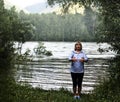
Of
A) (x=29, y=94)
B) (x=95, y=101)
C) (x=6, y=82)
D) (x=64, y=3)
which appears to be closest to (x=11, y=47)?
(x=6, y=82)

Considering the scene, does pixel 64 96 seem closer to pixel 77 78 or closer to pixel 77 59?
pixel 77 78

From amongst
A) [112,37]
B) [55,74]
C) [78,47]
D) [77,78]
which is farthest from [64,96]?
[55,74]

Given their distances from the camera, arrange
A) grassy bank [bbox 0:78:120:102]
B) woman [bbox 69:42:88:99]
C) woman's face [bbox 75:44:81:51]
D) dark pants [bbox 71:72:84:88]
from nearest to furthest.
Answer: grassy bank [bbox 0:78:120:102]
woman's face [bbox 75:44:81:51]
woman [bbox 69:42:88:99]
dark pants [bbox 71:72:84:88]

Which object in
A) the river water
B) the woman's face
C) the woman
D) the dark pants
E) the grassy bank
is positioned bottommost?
the river water

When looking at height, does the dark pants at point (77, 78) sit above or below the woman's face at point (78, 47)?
below

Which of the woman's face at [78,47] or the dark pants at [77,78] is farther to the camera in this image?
the dark pants at [77,78]

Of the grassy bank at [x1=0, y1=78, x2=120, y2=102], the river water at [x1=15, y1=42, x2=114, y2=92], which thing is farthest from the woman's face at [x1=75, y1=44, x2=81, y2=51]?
the river water at [x1=15, y1=42, x2=114, y2=92]

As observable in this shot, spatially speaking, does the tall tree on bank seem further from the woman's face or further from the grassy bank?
the woman's face

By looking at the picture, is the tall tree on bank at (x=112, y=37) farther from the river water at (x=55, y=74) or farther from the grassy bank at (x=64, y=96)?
the river water at (x=55, y=74)

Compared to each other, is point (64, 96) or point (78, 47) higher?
point (78, 47)

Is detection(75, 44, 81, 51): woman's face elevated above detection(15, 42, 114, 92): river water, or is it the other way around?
detection(75, 44, 81, 51): woman's face

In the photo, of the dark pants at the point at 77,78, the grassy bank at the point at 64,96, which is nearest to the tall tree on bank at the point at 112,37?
the grassy bank at the point at 64,96

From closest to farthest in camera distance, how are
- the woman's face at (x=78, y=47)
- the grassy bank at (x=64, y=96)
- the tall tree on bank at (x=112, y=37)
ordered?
the grassy bank at (x=64, y=96) → the woman's face at (x=78, y=47) → the tall tree on bank at (x=112, y=37)

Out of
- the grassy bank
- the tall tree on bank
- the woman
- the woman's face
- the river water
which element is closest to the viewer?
the grassy bank
